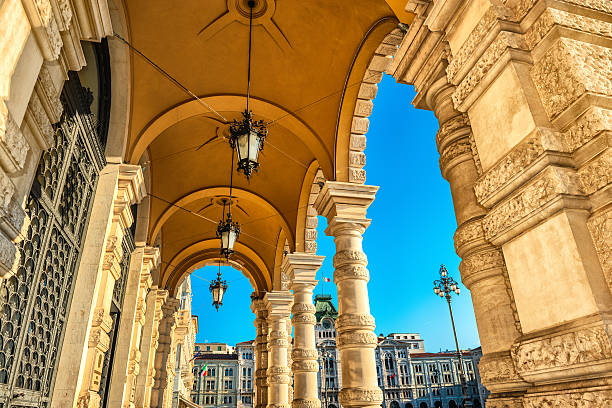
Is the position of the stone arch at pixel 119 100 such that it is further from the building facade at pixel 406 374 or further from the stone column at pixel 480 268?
the building facade at pixel 406 374

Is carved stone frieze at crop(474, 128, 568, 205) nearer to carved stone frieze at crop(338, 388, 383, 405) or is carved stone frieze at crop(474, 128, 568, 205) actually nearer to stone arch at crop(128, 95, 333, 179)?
carved stone frieze at crop(338, 388, 383, 405)

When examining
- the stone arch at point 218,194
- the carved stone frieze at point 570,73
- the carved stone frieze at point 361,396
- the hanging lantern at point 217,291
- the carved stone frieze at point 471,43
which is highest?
the stone arch at point 218,194

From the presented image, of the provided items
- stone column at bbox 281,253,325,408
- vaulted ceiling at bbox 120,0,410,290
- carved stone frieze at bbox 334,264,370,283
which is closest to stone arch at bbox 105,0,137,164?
vaulted ceiling at bbox 120,0,410,290

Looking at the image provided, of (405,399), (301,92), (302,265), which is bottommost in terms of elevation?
(405,399)

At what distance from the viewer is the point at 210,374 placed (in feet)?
193

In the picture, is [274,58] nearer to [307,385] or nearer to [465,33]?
[465,33]

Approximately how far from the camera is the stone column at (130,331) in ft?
24.7

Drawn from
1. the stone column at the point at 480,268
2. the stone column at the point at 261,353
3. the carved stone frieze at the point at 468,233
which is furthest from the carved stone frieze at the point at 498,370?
the stone column at the point at 261,353

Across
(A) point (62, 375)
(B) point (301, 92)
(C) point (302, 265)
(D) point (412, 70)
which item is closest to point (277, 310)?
(C) point (302, 265)

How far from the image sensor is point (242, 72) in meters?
7.48

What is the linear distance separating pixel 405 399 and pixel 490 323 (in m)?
64.7

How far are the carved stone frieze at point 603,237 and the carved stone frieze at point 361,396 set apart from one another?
450cm

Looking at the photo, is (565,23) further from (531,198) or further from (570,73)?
(531,198)

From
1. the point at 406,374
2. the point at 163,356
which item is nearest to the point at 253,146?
the point at 163,356
